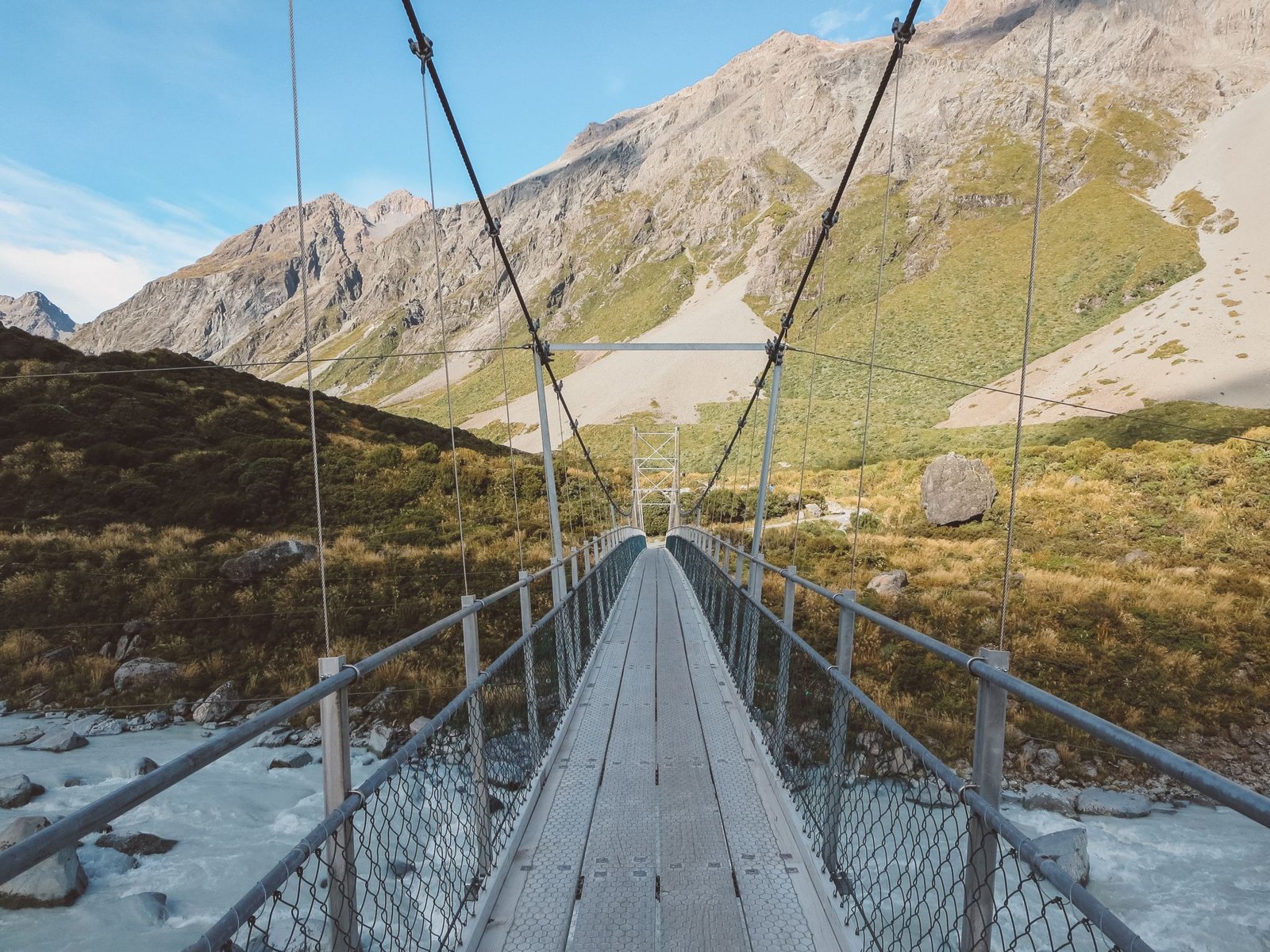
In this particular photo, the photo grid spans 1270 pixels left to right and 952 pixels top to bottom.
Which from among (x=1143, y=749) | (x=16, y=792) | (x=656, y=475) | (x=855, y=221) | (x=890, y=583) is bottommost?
(x=16, y=792)

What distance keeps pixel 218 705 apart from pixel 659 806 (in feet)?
25.7

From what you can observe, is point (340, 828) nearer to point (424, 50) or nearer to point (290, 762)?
point (424, 50)

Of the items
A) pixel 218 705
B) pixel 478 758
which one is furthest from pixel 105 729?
pixel 478 758

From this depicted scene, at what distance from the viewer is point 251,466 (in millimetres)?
15031

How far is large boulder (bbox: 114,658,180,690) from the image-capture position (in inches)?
347

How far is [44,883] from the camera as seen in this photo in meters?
5.03

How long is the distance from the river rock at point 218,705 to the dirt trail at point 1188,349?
4191 cm

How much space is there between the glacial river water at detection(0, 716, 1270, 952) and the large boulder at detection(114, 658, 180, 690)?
106 centimetres

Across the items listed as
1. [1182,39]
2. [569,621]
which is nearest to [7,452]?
Answer: [569,621]

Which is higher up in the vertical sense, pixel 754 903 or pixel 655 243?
pixel 655 243

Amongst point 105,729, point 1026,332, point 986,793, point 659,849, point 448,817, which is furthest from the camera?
point 105,729

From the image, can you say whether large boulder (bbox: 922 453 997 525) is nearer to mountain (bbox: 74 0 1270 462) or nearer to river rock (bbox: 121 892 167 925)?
mountain (bbox: 74 0 1270 462)

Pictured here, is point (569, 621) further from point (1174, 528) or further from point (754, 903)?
point (1174, 528)

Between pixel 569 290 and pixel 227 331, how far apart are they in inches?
5032
